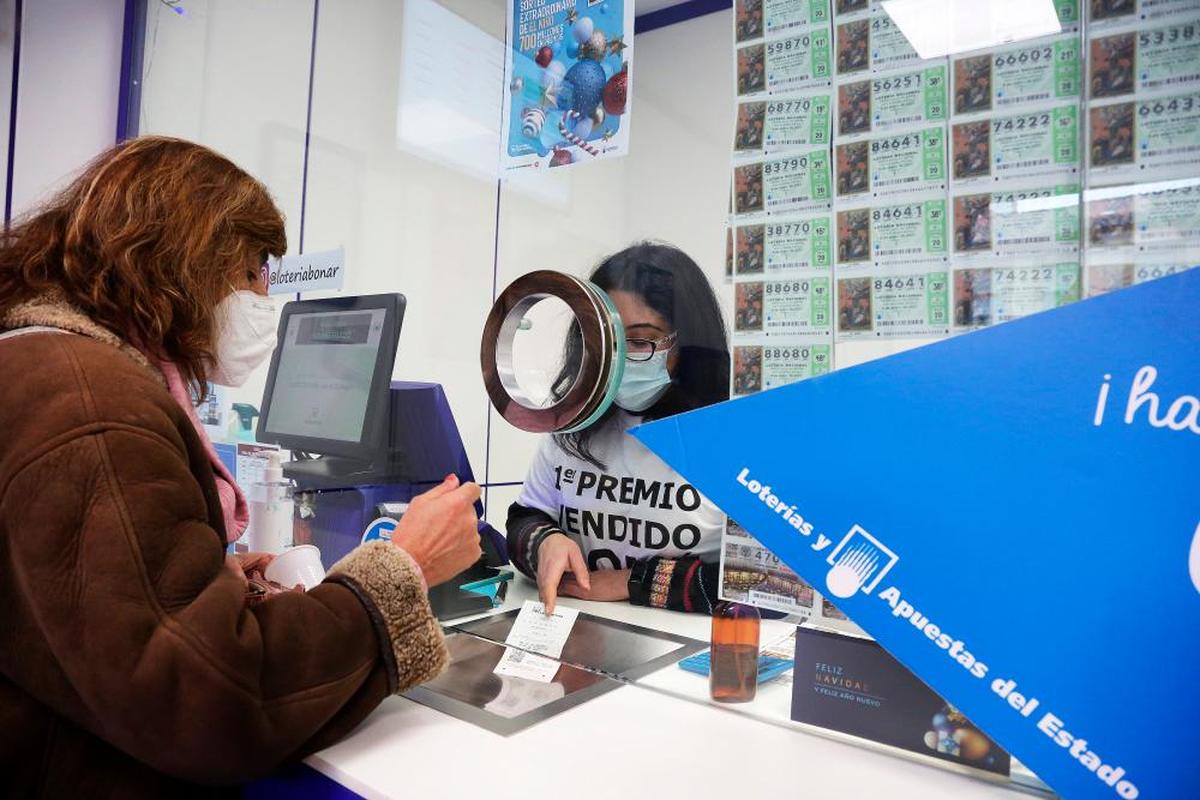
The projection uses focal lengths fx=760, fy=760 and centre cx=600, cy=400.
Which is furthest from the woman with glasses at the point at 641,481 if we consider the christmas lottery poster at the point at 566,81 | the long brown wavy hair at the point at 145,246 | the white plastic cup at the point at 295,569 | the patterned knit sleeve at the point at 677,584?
the long brown wavy hair at the point at 145,246

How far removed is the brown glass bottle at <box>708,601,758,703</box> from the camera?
1191 millimetres

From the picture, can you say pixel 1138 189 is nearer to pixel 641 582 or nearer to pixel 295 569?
pixel 641 582

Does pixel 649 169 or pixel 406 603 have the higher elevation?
pixel 649 169

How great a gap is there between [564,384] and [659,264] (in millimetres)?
348

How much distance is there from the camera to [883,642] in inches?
37.8

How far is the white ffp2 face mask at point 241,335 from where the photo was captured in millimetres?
1191

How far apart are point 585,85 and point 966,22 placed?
34.6 inches

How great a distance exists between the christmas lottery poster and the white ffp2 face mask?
2.89 ft

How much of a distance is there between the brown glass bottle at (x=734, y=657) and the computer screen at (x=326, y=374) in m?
1.06

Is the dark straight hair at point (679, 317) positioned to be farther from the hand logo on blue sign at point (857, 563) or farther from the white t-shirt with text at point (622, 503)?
the hand logo on blue sign at point (857, 563)

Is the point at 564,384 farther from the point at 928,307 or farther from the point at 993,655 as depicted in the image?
the point at 993,655

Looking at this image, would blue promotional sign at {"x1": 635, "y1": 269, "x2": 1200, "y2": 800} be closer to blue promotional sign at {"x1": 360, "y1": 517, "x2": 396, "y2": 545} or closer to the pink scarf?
the pink scarf

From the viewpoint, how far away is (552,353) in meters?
1.81

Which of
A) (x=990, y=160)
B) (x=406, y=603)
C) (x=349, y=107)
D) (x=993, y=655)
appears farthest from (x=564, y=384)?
(x=349, y=107)
